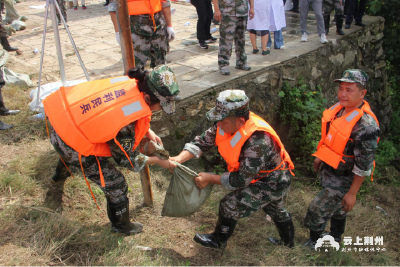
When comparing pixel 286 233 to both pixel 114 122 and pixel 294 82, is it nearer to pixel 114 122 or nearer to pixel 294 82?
pixel 114 122

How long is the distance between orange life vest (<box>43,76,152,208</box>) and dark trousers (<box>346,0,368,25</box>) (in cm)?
662

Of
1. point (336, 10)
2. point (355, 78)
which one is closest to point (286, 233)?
point (355, 78)

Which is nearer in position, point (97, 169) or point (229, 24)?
point (97, 169)

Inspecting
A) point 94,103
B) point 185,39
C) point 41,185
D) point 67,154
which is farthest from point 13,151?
point 185,39

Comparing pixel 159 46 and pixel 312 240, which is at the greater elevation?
pixel 159 46

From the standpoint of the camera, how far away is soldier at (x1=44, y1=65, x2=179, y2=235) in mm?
2268

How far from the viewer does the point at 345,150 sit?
280 cm

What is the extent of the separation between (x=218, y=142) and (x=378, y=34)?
7279 millimetres

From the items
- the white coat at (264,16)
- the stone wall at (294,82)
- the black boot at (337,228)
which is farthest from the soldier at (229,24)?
the black boot at (337,228)

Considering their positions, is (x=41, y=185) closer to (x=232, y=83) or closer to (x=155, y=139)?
(x=155, y=139)

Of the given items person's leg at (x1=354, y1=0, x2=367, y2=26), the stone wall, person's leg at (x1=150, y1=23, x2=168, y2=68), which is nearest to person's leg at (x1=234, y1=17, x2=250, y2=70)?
the stone wall

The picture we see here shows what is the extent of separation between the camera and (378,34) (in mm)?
8086

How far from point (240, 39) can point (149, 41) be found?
1455 millimetres

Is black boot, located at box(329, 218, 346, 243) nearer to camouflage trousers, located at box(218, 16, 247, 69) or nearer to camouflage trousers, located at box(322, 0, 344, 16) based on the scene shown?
camouflage trousers, located at box(218, 16, 247, 69)
